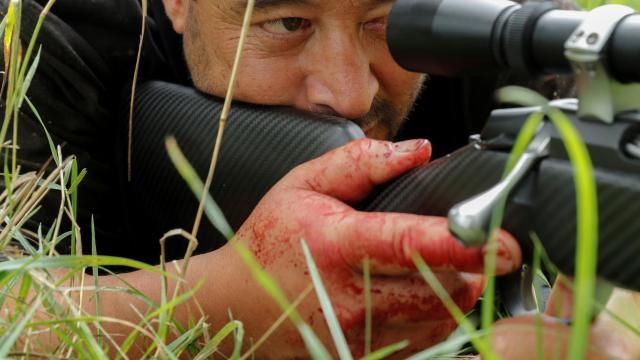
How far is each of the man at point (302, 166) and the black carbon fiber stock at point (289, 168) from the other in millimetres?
64

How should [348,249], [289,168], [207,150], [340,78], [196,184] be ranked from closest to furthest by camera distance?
[196,184] → [348,249] → [289,168] → [207,150] → [340,78]

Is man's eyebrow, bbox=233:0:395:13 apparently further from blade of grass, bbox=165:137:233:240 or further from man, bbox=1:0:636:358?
blade of grass, bbox=165:137:233:240

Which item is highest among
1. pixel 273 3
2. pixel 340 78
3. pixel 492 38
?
pixel 492 38

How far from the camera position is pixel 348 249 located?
1.68 meters

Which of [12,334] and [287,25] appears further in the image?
[287,25]

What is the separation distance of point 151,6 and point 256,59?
73 cm

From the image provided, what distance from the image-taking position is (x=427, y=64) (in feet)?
5.93

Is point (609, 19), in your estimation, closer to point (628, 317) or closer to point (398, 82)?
point (628, 317)

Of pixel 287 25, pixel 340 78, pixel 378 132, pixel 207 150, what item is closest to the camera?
pixel 207 150

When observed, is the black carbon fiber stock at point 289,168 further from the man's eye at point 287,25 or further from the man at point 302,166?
the man's eye at point 287,25

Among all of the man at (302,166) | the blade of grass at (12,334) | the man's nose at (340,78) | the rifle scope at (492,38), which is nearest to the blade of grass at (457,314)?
the man at (302,166)

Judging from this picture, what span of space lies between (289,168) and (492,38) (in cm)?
58

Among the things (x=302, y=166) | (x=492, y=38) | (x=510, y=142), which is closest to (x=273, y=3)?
(x=302, y=166)

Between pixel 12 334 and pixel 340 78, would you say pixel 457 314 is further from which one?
pixel 340 78
